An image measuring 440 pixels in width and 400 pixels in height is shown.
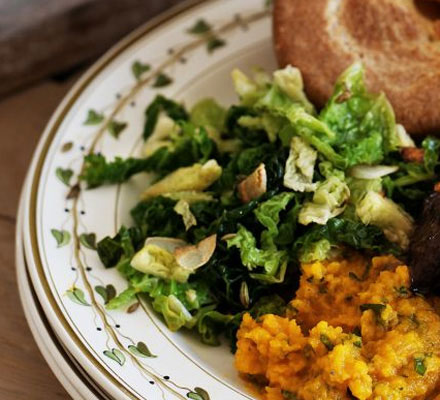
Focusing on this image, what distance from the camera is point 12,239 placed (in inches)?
189

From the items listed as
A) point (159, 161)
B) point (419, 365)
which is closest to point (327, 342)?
point (419, 365)

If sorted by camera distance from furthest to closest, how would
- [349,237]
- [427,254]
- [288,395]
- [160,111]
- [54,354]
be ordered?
[160,111]
[349,237]
[54,354]
[427,254]
[288,395]

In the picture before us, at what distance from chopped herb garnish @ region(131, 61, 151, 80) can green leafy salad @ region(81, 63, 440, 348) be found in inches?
31.3

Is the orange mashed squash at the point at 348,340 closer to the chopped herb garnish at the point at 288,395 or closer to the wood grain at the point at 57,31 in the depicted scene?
the chopped herb garnish at the point at 288,395

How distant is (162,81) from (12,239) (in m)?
1.34

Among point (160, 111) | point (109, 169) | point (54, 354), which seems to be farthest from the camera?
point (160, 111)

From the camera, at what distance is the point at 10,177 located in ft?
17.0

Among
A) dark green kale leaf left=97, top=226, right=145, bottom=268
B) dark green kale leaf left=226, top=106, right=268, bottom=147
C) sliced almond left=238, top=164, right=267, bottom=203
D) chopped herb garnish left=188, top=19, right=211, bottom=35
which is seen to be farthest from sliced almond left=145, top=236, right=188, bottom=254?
chopped herb garnish left=188, top=19, right=211, bottom=35

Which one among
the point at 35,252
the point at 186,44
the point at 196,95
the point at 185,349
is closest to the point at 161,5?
the point at 186,44

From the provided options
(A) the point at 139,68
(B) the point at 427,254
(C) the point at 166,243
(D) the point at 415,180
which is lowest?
(B) the point at 427,254

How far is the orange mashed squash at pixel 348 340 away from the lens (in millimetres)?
3137

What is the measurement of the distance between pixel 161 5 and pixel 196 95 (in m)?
1.25

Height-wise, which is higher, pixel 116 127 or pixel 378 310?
pixel 116 127

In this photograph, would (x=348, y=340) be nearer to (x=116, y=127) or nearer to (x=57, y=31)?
(x=116, y=127)
